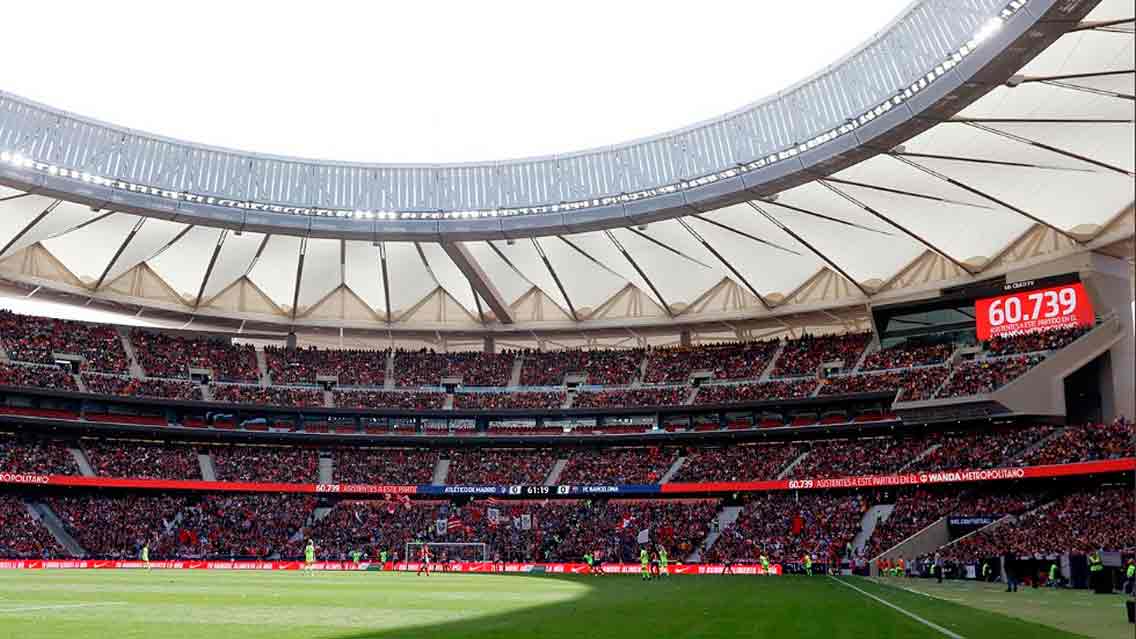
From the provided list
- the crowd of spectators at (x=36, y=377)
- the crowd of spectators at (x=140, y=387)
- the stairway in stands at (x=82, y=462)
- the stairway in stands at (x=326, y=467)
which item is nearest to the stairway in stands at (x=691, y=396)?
the stairway in stands at (x=326, y=467)

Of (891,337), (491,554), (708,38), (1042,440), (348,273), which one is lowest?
(491,554)

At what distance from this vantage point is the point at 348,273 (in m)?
66.9

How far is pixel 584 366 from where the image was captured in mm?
75125

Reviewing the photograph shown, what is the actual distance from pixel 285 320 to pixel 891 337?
39.8 m

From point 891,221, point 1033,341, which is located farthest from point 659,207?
point 1033,341

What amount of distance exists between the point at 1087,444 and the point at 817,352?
Answer: 2015 cm

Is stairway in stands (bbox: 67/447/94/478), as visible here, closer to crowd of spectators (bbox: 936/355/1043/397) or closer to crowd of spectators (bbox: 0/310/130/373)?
crowd of spectators (bbox: 0/310/130/373)

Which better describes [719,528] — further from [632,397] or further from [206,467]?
[206,467]

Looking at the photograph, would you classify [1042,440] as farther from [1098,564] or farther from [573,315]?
[573,315]

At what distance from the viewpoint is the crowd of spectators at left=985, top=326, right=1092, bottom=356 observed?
181 feet

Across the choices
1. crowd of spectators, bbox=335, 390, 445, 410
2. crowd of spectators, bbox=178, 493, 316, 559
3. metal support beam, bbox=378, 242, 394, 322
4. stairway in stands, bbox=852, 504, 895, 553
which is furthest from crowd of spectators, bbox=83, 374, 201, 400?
stairway in stands, bbox=852, 504, 895, 553

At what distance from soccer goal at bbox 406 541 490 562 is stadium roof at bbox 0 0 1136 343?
15950 millimetres

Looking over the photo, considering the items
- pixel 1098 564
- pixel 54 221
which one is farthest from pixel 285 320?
pixel 1098 564

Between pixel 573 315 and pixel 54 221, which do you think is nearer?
pixel 54 221
